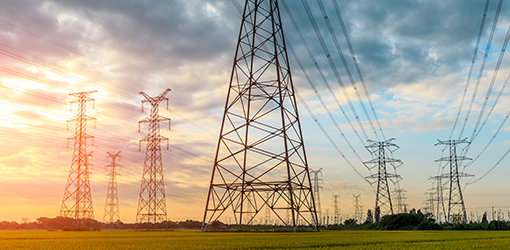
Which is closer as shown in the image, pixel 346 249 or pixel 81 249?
pixel 81 249

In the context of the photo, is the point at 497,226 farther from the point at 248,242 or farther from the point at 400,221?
the point at 248,242

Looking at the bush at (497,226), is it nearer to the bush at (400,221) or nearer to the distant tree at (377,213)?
the bush at (400,221)

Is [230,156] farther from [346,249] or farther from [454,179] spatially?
[454,179]

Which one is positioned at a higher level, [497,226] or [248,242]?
[248,242]

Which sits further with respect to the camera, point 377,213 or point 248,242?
point 377,213

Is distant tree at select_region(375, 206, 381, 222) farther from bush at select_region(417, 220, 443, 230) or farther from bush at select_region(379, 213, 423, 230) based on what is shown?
bush at select_region(417, 220, 443, 230)

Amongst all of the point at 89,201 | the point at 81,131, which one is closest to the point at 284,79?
the point at 81,131

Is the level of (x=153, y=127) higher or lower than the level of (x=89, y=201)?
higher

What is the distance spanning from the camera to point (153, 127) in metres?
65.8

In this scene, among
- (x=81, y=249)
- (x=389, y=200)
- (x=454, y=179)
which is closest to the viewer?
(x=81, y=249)

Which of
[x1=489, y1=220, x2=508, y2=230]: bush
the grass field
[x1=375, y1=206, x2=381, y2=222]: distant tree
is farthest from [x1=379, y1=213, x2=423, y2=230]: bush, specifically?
the grass field

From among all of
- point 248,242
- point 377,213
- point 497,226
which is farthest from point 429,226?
point 248,242

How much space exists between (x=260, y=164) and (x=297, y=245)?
663 inches

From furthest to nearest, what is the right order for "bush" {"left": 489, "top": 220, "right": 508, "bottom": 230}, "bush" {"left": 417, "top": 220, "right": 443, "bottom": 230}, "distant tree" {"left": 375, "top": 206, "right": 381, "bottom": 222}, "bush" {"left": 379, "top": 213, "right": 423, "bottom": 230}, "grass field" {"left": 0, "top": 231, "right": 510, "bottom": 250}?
1. "distant tree" {"left": 375, "top": 206, "right": 381, "bottom": 222}
2. "bush" {"left": 379, "top": 213, "right": 423, "bottom": 230}
3. "bush" {"left": 417, "top": 220, "right": 443, "bottom": 230}
4. "bush" {"left": 489, "top": 220, "right": 508, "bottom": 230}
5. "grass field" {"left": 0, "top": 231, "right": 510, "bottom": 250}
